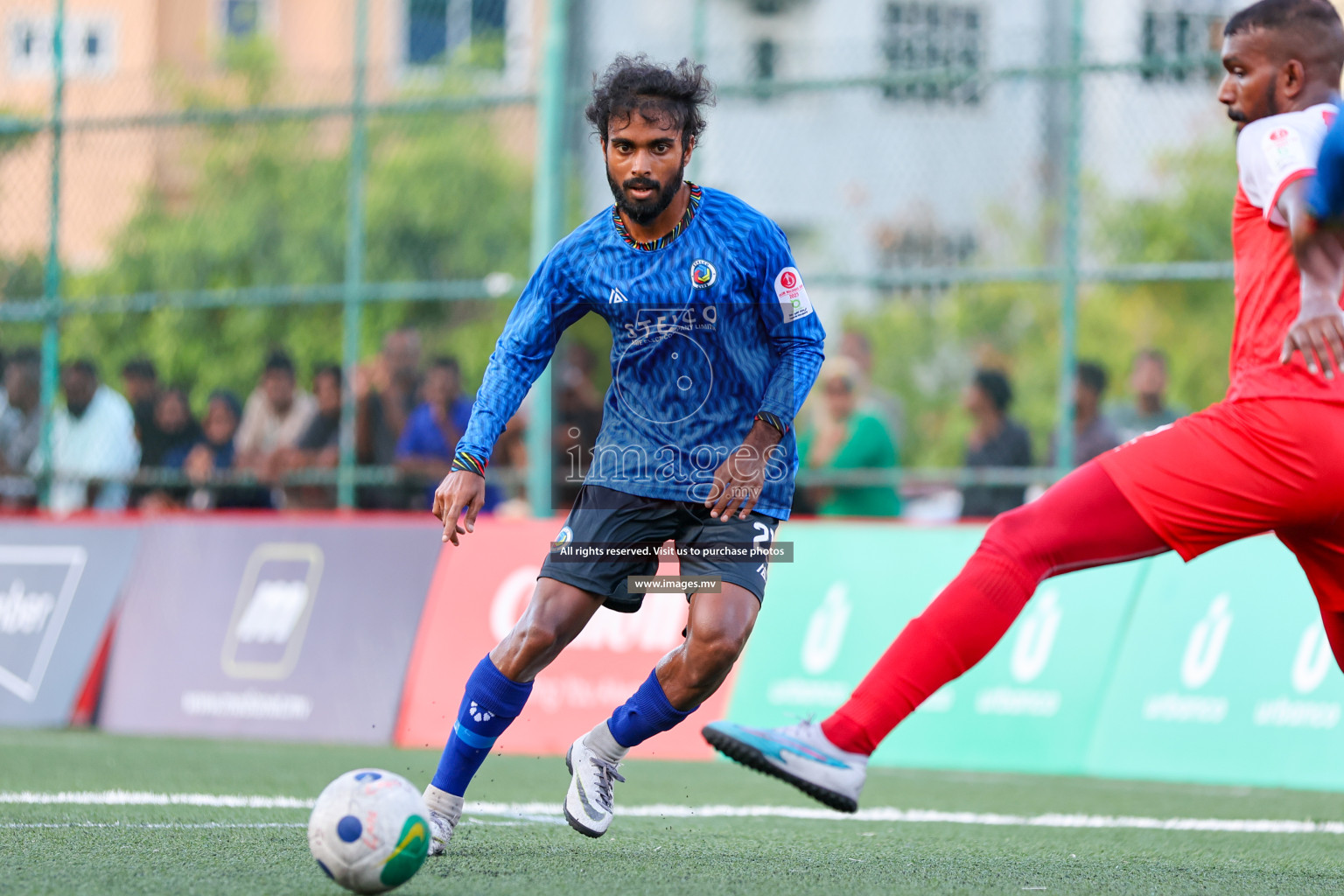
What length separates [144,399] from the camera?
1238 cm

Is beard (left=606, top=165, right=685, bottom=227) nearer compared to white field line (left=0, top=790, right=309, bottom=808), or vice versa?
beard (left=606, top=165, right=685, bottom=227)

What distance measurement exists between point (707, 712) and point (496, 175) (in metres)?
9.09

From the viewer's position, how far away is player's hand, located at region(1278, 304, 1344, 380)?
162 inches

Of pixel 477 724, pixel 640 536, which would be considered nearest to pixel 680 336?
pixel 640 536

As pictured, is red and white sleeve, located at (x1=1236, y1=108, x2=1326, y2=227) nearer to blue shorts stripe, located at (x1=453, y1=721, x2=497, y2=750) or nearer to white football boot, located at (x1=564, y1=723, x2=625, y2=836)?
white football boot, located at (x1=564, y1=723, x2=625, y2=836)

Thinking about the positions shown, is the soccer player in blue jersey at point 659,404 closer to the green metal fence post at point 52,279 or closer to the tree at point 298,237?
the tree at point 298,237

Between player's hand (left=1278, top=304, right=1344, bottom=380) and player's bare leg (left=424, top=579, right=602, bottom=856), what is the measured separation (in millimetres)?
2104

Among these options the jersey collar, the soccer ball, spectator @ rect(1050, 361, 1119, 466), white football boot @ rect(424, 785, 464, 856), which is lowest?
white football boot @ rect(424, 785, 464, 856)

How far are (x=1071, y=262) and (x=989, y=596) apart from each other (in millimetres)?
5800

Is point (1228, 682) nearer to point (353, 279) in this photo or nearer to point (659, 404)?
point (659, 404)

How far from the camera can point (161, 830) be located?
5.39 metres

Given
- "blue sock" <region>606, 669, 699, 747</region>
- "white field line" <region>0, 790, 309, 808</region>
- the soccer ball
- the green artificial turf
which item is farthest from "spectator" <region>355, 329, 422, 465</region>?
the soccer ball

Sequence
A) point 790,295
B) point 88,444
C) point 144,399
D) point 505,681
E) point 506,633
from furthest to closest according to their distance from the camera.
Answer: point 144,399 → point 88,444 → point 506,633 → point 790,295 → point 505,681

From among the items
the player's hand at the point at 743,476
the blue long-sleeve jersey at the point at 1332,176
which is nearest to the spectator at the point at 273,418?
the player's hand at the point at 743,476
